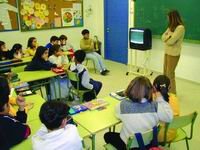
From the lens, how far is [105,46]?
775 centimetres

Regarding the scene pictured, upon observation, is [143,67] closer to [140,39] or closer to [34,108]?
[140,39]

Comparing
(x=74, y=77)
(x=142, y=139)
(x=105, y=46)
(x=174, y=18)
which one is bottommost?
(x=142, y=139)

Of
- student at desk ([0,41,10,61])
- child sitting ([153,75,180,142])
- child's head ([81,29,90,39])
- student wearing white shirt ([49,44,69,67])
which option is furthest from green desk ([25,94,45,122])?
child's head ([81,29,90,39])

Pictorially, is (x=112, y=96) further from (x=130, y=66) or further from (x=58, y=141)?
(x=130, y=66)

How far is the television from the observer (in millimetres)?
5680

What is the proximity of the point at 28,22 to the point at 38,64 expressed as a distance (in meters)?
2.75

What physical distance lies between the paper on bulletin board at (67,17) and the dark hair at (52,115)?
228 inches

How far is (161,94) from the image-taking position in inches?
90.0

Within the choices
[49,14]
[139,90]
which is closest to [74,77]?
[139,90]

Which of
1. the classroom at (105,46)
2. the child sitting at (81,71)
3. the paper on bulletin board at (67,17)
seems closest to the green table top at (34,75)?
the classroom at (105,46)

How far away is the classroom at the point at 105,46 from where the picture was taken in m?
3.96

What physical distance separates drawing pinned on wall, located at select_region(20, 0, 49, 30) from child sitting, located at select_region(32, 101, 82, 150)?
5.30m

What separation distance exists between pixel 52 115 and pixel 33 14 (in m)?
5.44

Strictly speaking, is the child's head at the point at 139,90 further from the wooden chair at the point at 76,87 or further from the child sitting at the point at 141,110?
the wooden chair at the point at 76,87
